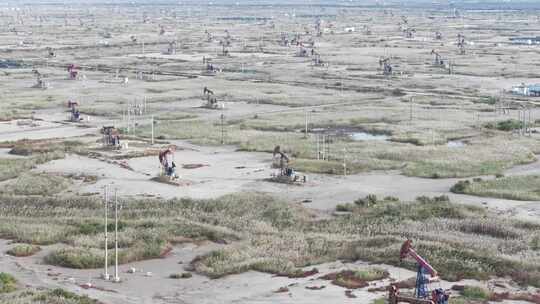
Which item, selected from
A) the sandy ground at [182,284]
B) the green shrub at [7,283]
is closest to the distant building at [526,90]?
the sandy ground at [182,284]

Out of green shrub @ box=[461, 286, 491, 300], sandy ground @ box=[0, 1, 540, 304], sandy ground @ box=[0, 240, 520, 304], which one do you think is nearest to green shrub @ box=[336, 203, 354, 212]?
sandy ground @ box=[0, 1, 540, 304]

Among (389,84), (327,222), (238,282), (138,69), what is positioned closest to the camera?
(238,282)

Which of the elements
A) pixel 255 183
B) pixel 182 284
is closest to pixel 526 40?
pixel 255 183

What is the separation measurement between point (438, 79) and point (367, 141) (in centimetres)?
4646

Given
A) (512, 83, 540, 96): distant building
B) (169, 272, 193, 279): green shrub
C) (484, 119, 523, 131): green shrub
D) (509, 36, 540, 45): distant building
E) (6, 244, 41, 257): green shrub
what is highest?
(509, 36, 540, 45): distant building

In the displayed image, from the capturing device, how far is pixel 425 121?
72.7m

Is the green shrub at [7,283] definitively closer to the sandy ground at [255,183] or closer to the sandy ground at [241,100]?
the sandy ground at [241,100]

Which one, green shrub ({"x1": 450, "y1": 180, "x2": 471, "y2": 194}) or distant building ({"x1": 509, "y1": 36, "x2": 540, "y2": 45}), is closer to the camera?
green shrub ({"x1": 450, "y1": 180, "x2": 471, "y2": 194})

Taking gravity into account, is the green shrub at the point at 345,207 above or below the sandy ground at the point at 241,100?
below

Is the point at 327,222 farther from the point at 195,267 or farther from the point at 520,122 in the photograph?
the point at 520,122

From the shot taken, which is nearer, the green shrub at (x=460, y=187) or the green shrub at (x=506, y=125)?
the green shrub at (x=460, y=187)

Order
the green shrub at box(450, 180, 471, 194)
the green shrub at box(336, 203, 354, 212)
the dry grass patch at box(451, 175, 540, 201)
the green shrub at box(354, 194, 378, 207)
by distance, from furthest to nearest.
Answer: the green shrub at box(450, 180, 471, 194), the dry grass patch at box(451, 175, 540, 201), the green shrub at box(354, 194, 378, 207), the green shrub at box(336, 203, 354, 212)

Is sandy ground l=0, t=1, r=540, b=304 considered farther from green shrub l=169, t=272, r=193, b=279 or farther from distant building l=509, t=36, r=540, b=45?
distant building l=509, t=36, r=540, b=45

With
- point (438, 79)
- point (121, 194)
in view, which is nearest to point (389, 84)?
point (438, 79)
